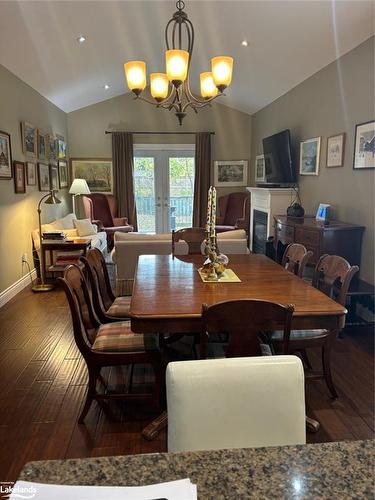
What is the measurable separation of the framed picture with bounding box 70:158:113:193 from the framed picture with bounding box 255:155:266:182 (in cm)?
313

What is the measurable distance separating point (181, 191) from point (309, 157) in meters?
3.69

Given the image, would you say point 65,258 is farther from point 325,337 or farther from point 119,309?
point 325,337

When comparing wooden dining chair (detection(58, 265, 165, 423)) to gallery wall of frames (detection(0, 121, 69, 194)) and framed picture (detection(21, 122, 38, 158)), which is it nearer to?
gallery wall of frames (detection(0, 121, 69, 194))

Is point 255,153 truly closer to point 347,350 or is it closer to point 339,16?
point 339,16

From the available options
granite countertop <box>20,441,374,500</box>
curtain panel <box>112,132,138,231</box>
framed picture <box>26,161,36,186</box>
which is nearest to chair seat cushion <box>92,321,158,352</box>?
granite countertop <box>20,441,374,500</box>

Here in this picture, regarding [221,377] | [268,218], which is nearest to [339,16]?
[268,218]

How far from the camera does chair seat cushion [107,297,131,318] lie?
106 inches

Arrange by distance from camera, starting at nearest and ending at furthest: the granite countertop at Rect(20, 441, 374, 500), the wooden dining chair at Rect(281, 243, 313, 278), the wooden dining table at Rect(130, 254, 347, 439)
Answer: the granite countertop at Rect(20, 441, 374, 500) < the wooden dining table at Rect(130, 254, 347, 439) < the wooden dining chair at Rect(281, 243, 313, 278)

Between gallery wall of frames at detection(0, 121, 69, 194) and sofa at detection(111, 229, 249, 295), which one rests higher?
gallery wall of frames at detection(0, 121, 69, 194)

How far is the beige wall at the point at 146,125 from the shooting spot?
7.71 m

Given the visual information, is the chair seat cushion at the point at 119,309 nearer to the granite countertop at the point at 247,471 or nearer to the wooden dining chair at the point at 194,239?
the wooden dining chair at the point at 194,239

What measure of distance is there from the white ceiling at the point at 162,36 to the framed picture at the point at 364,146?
90 centimetres

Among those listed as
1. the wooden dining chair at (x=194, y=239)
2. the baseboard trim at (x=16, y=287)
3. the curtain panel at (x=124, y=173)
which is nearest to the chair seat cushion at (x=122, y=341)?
the wooden dining chair at (x=194, y=239)

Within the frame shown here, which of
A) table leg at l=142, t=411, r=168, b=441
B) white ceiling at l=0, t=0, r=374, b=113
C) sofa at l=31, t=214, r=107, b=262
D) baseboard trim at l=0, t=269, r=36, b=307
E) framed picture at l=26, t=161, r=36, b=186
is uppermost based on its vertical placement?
white ceiling at l=0, t=0, r=374, b=113
